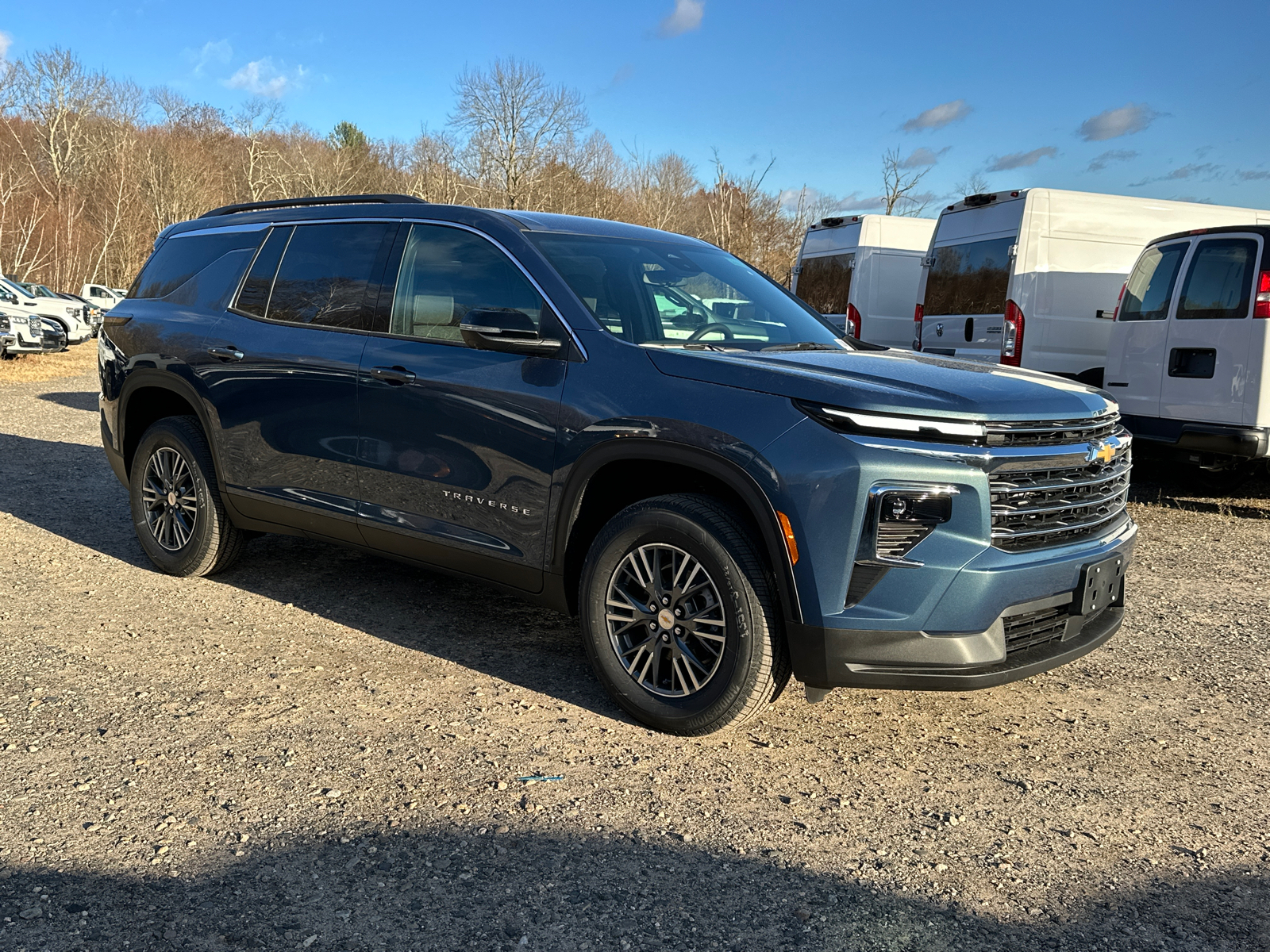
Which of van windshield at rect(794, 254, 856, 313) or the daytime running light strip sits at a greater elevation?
van windshield at rect(794, 254, 856, 313)

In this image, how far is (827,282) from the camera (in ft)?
48.0

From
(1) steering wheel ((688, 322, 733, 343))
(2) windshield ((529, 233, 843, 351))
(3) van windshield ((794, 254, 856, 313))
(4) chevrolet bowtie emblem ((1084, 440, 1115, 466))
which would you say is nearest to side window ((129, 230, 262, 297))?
(2) windshield ((529, 233, 843, 351))

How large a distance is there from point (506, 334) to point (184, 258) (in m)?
2.88

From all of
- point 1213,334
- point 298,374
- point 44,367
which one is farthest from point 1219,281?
point 44,367

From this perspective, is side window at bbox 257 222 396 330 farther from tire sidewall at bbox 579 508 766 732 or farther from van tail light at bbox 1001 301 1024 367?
van tail light at bbox 1001 301 1024 367

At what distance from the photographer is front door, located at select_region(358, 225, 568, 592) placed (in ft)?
13.1

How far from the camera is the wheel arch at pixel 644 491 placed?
3.33 metres

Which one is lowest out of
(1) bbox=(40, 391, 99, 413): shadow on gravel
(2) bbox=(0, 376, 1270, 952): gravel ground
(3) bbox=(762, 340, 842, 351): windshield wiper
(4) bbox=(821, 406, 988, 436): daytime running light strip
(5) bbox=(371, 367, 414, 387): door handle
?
(2) bbox=(0, 376, 1270, 952): gravel ground

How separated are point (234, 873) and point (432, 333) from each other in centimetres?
232

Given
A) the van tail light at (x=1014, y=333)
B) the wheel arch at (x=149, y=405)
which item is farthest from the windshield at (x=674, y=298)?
the van tail light at (x=1014, y=333)

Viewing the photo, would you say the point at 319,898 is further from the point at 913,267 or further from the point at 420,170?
the point at 420,170

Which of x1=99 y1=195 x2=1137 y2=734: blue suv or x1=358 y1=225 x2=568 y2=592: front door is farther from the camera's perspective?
x1=358 y1=225 x2=568 y2=592: front door

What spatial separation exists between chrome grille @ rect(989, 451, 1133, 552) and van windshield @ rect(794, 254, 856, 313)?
10.5m

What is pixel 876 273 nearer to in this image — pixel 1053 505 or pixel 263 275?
pixel 263 275
